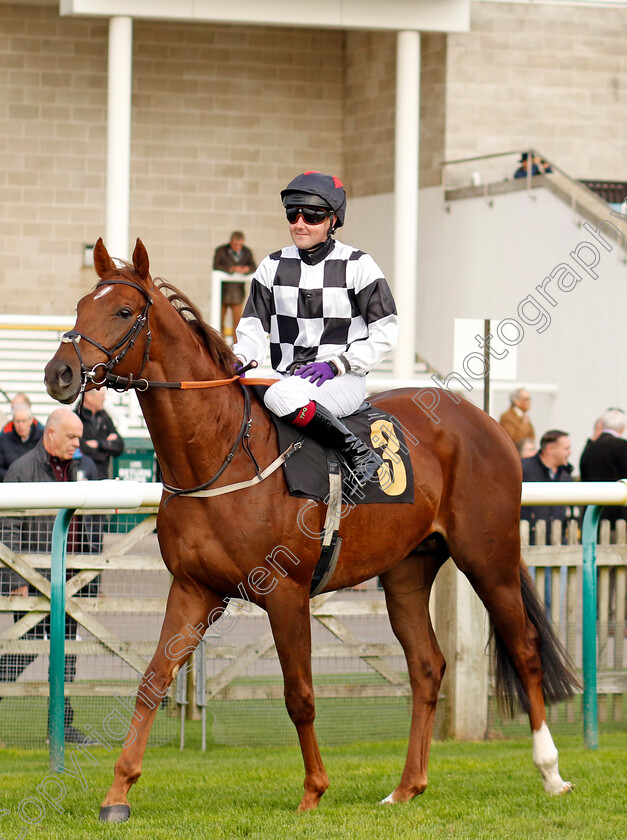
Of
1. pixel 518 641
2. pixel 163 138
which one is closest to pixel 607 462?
pixel 518 641

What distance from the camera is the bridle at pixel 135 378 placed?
13.2 ft

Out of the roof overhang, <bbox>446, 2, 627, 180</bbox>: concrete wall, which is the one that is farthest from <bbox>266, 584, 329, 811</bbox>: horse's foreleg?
<bbox>446, 2, 627, 180</bbox>: concrete wall

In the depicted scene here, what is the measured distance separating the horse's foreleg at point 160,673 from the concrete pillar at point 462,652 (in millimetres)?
1901

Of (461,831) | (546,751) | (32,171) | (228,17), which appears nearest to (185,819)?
(461,831)

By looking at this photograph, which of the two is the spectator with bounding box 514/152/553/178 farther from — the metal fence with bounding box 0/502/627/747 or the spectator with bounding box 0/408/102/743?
the spectator with bounding box 0/408/102/743

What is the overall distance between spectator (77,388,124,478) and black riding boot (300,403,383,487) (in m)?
5.01

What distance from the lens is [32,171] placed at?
2064 cm

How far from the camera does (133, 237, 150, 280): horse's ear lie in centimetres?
415

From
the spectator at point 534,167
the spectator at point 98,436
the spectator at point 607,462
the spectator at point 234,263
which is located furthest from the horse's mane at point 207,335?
the spectator at point 234,263

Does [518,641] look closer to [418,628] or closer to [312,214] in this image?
[418,628]

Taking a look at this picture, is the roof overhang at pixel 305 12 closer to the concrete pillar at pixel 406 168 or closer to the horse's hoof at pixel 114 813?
the concrete pillar at pixel 406 168

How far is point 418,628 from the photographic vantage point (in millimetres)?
5145

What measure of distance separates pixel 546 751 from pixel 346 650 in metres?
1.44

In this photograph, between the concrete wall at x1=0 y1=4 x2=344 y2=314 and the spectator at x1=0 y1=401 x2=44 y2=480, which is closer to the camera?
the spectator at x1=0 y1=401 x2=44 y2=480
